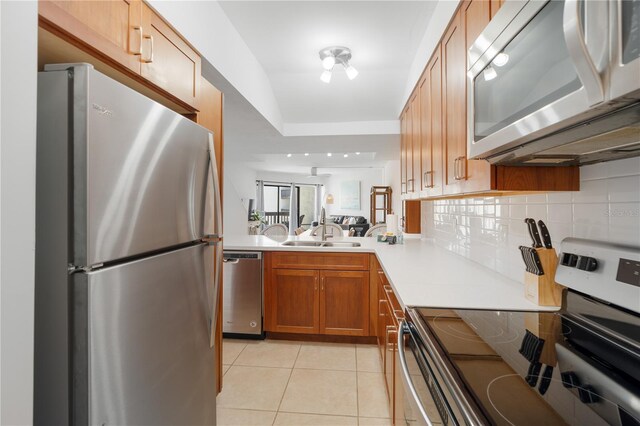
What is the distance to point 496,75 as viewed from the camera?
0.99m

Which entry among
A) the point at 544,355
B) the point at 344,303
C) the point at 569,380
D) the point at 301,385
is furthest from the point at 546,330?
the point at 344,303

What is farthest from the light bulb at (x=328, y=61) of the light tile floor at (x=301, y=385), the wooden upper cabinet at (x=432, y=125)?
the light tile floor at (x=301, y=385)

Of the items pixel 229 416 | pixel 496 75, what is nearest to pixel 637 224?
pixel 496 75

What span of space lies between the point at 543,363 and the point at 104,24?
1672 millimetres

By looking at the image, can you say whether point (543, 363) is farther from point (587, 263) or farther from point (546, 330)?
point (587, 263)

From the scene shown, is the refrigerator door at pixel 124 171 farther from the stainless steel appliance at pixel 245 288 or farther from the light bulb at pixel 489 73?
the stainless steel appliance at pixel 245 288

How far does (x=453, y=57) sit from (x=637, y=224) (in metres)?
1.13

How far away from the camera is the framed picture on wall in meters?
10.5

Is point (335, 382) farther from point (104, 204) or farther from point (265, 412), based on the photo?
point (104, 204)

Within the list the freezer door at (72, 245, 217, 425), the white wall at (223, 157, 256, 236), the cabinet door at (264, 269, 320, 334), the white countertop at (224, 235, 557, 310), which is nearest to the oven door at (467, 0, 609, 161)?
the white countertop at (224, 235, 557, 310)

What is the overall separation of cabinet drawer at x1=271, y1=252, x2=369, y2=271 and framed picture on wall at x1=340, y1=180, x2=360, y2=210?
769 cm

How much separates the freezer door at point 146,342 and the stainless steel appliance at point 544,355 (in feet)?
2.77

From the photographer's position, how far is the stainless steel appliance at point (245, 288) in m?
2.92

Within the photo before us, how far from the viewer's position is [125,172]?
37.4 inches
